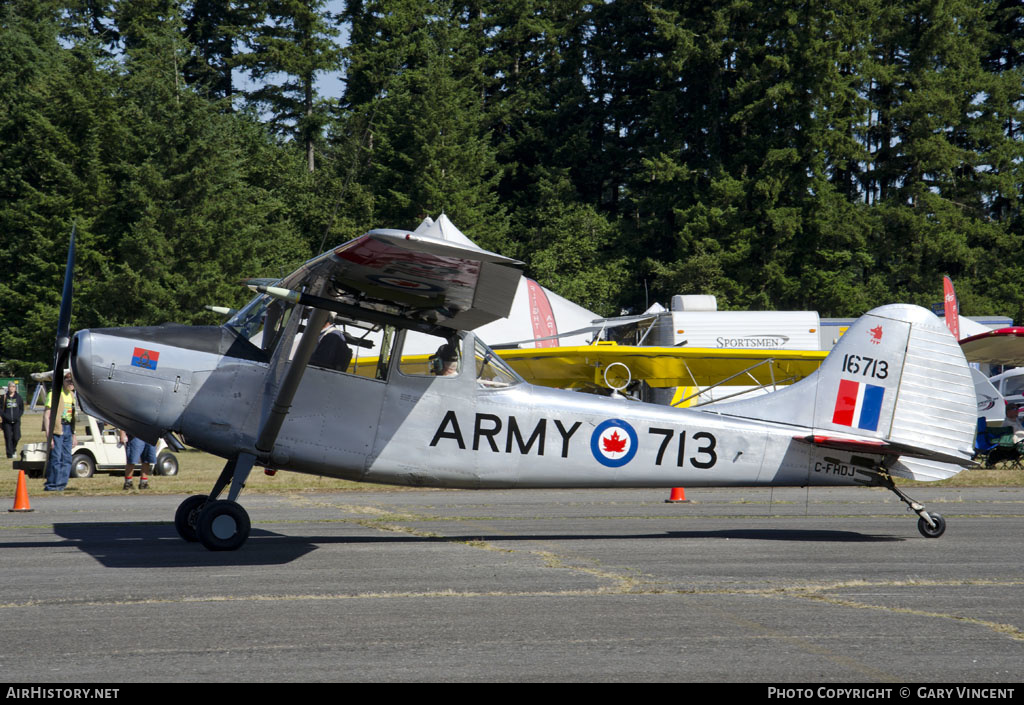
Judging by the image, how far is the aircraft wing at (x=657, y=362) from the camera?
20719 millimetres

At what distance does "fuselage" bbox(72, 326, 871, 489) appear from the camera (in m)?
9.30

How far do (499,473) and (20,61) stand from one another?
55699mm

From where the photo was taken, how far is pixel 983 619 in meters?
6.57

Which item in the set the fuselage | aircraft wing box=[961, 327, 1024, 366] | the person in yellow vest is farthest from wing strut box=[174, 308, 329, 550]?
aircraft wing box=[961, 327, 1024, 366]

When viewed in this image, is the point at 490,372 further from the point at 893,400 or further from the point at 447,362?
the point at 893,400

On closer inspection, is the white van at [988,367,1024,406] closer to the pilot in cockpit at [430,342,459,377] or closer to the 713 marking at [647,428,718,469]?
the 713 marking at [647,428,718,469]

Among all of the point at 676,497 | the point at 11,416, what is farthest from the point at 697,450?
the point at 11,416

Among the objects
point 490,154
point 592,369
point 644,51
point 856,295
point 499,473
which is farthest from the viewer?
point 644,51

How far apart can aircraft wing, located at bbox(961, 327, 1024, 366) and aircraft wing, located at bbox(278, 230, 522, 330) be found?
1564 cm

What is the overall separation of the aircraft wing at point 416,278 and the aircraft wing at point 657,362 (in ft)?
37.1

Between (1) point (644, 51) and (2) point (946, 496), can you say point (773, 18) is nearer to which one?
(1) point (644, 51)

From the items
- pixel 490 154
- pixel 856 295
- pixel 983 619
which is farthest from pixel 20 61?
pixel 983 619

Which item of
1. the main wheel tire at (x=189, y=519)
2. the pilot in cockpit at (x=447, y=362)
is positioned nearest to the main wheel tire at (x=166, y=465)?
the main wheel tire at (x=189, y=519)

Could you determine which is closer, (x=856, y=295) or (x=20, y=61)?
(x=856, y=295)
